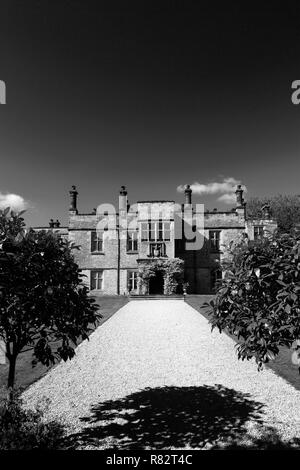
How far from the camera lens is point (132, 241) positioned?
1277 inches

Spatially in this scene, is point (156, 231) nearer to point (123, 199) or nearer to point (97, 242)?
point (123, 199)

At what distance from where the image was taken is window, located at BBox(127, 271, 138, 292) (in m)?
31.9

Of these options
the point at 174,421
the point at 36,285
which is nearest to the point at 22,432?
the point at 36,285

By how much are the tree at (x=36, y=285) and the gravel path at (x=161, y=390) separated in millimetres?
1867

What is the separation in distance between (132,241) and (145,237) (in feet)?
6.55

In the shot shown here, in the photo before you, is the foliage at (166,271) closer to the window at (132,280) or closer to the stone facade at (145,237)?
the stone facade at (145,237)

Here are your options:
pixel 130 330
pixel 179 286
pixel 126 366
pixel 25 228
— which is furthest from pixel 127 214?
pixel 25 228

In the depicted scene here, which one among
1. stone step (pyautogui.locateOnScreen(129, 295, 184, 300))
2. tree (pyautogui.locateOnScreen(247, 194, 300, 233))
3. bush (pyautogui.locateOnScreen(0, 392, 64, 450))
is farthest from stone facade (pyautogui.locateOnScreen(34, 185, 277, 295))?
bush (pyautogui.locateOnScreen(0, 392, 64, 450))

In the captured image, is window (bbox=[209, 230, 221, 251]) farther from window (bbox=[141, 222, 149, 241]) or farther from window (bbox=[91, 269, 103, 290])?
window (bbox=[91, 269, 103, 290])

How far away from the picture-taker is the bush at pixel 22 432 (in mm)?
4309

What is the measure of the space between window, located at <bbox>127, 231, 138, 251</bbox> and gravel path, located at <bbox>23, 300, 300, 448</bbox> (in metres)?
20.3

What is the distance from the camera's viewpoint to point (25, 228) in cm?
484
